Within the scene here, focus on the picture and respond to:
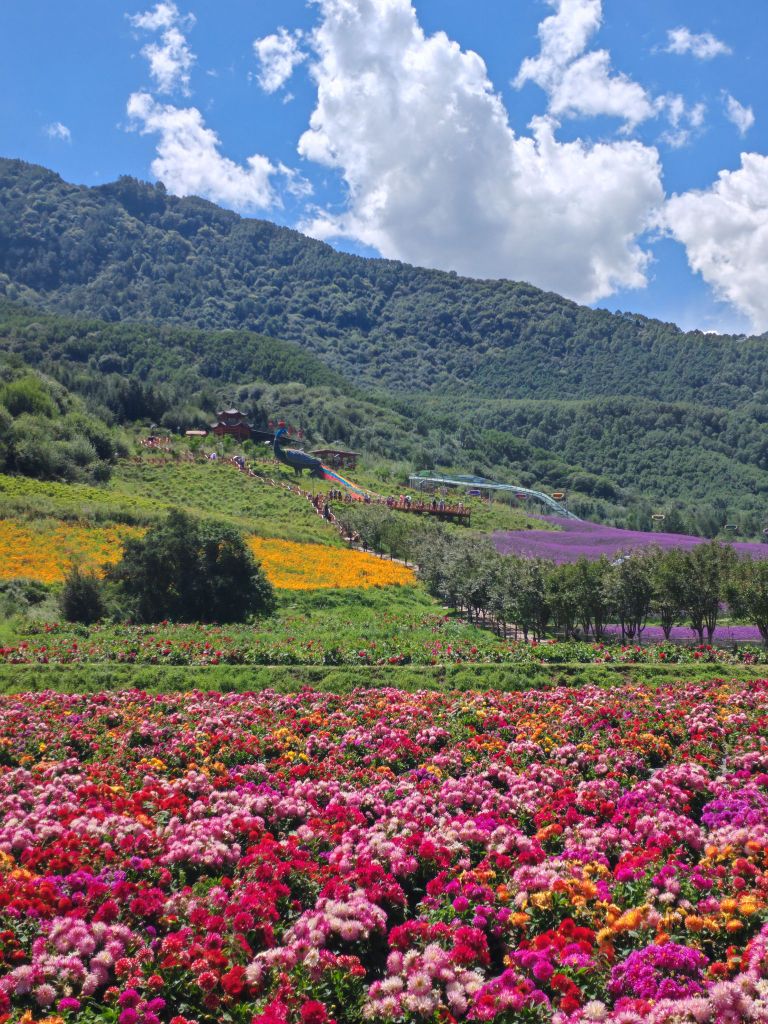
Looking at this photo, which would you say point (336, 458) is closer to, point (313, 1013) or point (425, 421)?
point (425, 421)

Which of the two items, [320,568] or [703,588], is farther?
[320,568]

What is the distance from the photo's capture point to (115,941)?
611 centimetres

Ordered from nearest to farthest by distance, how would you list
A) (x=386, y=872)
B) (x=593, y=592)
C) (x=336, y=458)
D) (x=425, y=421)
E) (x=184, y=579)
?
(x=386, y=872), (x=593, y=592), (x=184, y=579), (x=336, y=458), (x=425, y=421)

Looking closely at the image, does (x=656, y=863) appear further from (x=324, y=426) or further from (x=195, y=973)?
(x=324, y=426)

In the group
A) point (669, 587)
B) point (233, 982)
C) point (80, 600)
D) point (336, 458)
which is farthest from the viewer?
point (336, 458)

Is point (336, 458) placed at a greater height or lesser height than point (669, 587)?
greater

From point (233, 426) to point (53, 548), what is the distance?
6357 cm

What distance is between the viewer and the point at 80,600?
27.3 meters

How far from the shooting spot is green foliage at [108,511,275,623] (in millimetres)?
29562

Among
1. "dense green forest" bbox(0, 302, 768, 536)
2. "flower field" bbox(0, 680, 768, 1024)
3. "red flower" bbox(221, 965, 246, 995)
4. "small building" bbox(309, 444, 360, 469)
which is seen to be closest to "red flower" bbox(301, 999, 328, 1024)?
"flower field" bbox(0, 680, 768, 1024)

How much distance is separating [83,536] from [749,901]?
3760 cm

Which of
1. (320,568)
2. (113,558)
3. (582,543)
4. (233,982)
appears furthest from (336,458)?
(233,982)

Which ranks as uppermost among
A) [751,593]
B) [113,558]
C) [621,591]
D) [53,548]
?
[53,548]

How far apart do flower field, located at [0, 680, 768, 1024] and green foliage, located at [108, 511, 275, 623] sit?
17349 mm
